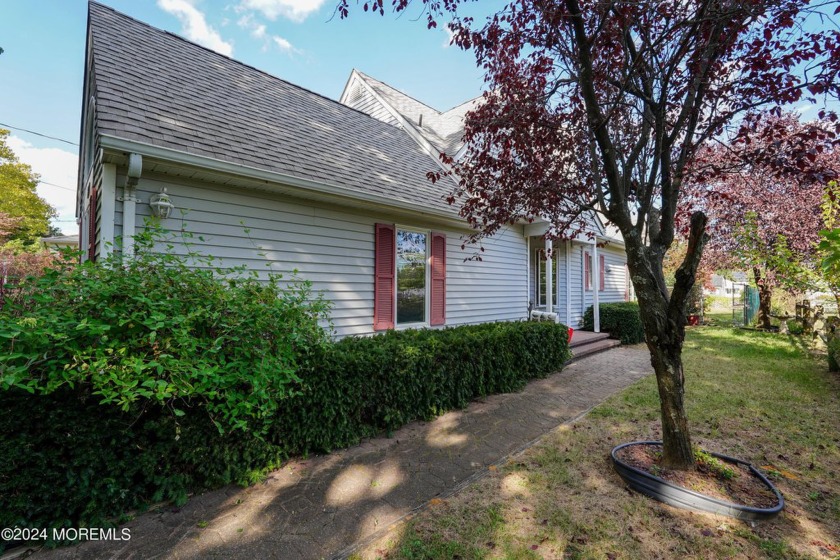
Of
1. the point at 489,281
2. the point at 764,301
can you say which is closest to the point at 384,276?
the point at 489,281

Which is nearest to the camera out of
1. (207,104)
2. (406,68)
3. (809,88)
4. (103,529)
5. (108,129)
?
(103,529)

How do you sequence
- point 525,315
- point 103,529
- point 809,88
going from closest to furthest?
1. point 103,529
2. point 809,88
3. point 525,315

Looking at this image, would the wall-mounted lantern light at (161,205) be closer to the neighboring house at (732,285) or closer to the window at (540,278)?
the window at (540,278)

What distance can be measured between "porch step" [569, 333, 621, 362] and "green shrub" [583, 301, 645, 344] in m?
0.46

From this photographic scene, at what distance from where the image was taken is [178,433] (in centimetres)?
260

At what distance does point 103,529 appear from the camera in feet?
7.85

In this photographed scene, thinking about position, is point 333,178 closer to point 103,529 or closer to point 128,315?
point 128,315

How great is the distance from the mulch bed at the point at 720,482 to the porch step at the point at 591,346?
4816 millimetres

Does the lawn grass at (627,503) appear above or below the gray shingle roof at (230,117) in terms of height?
below

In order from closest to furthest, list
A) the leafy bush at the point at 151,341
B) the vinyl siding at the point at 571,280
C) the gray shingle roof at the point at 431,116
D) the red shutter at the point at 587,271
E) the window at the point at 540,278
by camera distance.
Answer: the leafy bush at the point at 151,341, the gray shingle roof at the point at 431,116, the vinyl siding at the point at 571,280, the window at the point at 540,278, the red shutter at the point at 587,271

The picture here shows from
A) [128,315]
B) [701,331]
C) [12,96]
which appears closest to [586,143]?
[128,315]

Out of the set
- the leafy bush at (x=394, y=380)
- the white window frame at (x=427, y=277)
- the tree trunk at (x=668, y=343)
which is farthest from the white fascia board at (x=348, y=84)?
the tree trunk at (x=668, y=343)

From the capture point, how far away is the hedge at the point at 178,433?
2221 millimetres

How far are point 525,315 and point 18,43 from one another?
16.4 m
